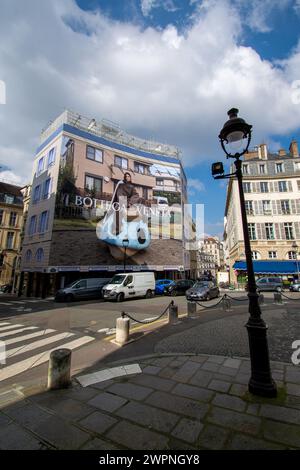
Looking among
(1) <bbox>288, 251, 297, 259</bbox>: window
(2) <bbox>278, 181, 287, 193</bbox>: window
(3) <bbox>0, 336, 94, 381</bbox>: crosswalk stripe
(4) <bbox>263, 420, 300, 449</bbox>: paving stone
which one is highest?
(2) <bbox>278, 181, 287, 193</bbox>: window

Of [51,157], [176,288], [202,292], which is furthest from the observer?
[51,157]

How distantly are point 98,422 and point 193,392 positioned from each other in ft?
5.10

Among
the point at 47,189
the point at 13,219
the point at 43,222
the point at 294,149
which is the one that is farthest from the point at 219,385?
the point at 13,219

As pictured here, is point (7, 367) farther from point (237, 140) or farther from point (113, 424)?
point (237, 140)

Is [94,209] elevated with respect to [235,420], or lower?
elevated

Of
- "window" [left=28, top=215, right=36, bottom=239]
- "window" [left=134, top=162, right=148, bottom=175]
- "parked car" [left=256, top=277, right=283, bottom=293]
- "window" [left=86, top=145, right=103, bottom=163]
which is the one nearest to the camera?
"parked car" [left=256, top=277, right=283, bottom=293]

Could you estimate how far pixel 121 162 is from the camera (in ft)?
93.6

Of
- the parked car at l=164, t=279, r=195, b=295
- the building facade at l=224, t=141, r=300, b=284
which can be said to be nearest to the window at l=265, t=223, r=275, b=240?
the building facade at l=224, t=141, r=300, b=284

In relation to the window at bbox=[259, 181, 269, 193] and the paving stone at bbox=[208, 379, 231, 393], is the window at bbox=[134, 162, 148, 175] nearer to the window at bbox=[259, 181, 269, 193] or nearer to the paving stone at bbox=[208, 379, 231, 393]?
the window at bbox=[259, 181, 269, 193]

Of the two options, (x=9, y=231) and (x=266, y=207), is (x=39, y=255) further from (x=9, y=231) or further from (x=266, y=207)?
(x=266, y=207)

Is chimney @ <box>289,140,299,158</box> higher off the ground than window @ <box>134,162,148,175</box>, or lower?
higher

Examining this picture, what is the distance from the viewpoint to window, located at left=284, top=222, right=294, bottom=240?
2943 centimetres

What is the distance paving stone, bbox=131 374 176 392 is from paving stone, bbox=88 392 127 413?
596 mm
